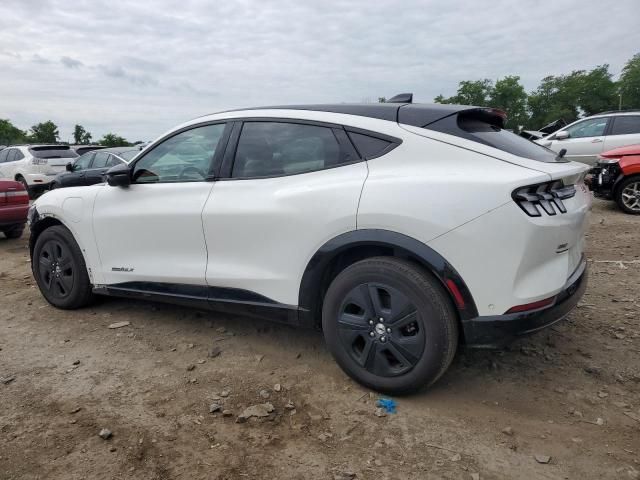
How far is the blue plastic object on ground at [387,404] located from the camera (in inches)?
107

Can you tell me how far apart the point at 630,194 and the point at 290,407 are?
770 centimetres

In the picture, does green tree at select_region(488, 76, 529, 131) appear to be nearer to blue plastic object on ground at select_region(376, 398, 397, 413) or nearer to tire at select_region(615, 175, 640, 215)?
tire at select_region(615, 175, 640, 215)

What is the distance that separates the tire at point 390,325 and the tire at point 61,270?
2.44m

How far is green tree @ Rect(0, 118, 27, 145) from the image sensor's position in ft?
175

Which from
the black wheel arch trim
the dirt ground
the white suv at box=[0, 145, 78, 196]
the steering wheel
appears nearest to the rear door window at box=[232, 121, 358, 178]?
the steering wheel

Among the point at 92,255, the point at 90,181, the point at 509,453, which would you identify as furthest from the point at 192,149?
the point at 90,181

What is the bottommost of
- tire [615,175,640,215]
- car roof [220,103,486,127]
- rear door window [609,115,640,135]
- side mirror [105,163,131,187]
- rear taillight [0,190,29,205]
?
tire [615,175,640,215]

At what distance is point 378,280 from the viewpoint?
2701 mm

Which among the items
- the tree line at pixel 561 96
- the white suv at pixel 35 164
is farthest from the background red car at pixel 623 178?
the tree line at pixel 561 96

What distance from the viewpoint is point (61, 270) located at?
4332mm

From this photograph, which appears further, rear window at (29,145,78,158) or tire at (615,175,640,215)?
rear window at (29,145,78,158)

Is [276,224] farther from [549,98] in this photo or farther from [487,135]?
[549,98]

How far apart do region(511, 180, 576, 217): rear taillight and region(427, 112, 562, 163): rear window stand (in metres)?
0.21

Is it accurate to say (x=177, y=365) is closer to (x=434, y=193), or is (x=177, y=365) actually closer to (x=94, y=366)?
(x=94, y=366)
